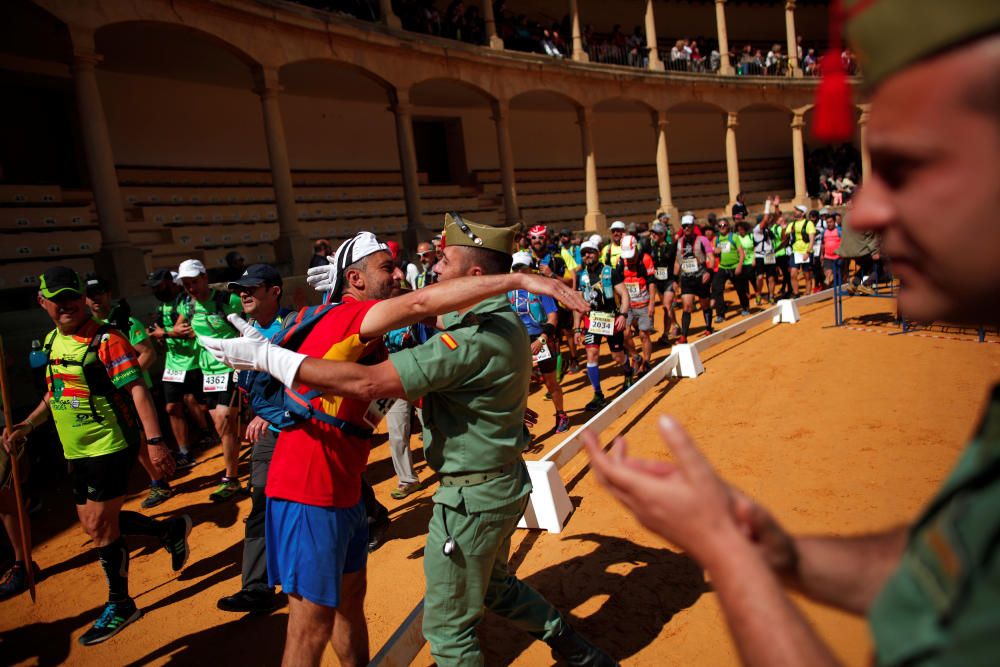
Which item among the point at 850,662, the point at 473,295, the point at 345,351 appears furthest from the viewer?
the point at 850,662

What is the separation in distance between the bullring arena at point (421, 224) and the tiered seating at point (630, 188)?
0.17 meters

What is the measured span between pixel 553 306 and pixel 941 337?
590 centimetres

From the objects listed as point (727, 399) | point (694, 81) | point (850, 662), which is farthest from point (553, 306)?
point (694, 81)

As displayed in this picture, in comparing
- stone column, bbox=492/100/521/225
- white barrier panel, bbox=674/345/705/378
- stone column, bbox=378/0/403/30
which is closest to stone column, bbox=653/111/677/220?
stone column, bbox=492/100/521/225

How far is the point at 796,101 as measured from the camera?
28531 millimetres

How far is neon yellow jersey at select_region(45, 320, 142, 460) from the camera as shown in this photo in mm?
4352

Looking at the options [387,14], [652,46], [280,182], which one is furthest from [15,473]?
[652,46]

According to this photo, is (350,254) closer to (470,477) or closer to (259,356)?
(259,356)

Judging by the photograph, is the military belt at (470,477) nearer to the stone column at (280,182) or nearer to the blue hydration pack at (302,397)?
the blue hydration pack at (302,397)

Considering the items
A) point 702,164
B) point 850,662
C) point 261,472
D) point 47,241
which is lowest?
point 850,662

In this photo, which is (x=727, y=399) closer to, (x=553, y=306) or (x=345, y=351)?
(x=553, y=306)

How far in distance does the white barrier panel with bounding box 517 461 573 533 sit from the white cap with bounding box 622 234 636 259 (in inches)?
217

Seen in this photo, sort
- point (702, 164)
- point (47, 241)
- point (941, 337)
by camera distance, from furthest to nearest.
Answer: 1. point (702, 164)
2. point (47, 241)
3. point (941, 337)

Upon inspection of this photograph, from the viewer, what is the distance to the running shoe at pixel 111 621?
4246mm
